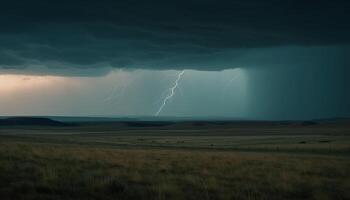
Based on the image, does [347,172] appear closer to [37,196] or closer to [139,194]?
[139,194]

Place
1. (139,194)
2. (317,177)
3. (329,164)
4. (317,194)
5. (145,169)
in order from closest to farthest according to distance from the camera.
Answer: (139,194)
(317,194)
(317,177)
(145,169)
(329,164)

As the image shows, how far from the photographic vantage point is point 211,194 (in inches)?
664

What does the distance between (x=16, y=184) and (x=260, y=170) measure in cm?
1249

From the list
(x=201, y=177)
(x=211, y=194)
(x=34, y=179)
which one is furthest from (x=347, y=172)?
(x=34, y=179)

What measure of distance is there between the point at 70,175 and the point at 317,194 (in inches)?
362

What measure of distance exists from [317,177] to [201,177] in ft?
17.1

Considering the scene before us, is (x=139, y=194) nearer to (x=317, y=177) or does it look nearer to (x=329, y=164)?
(x=317, y=177)

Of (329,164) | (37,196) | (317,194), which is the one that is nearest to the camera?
(37,196)

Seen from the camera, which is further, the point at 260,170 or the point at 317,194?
the point at 260,170

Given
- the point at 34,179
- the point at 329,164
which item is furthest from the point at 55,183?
the point at 329,164

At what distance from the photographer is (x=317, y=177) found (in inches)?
902

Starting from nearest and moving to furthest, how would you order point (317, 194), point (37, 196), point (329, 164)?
1. point (37, 196)
2. point (317, 194)
3. point (329, 164)

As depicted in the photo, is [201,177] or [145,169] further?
[145,169]

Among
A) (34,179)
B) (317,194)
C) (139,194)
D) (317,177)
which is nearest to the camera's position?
(139,194)
